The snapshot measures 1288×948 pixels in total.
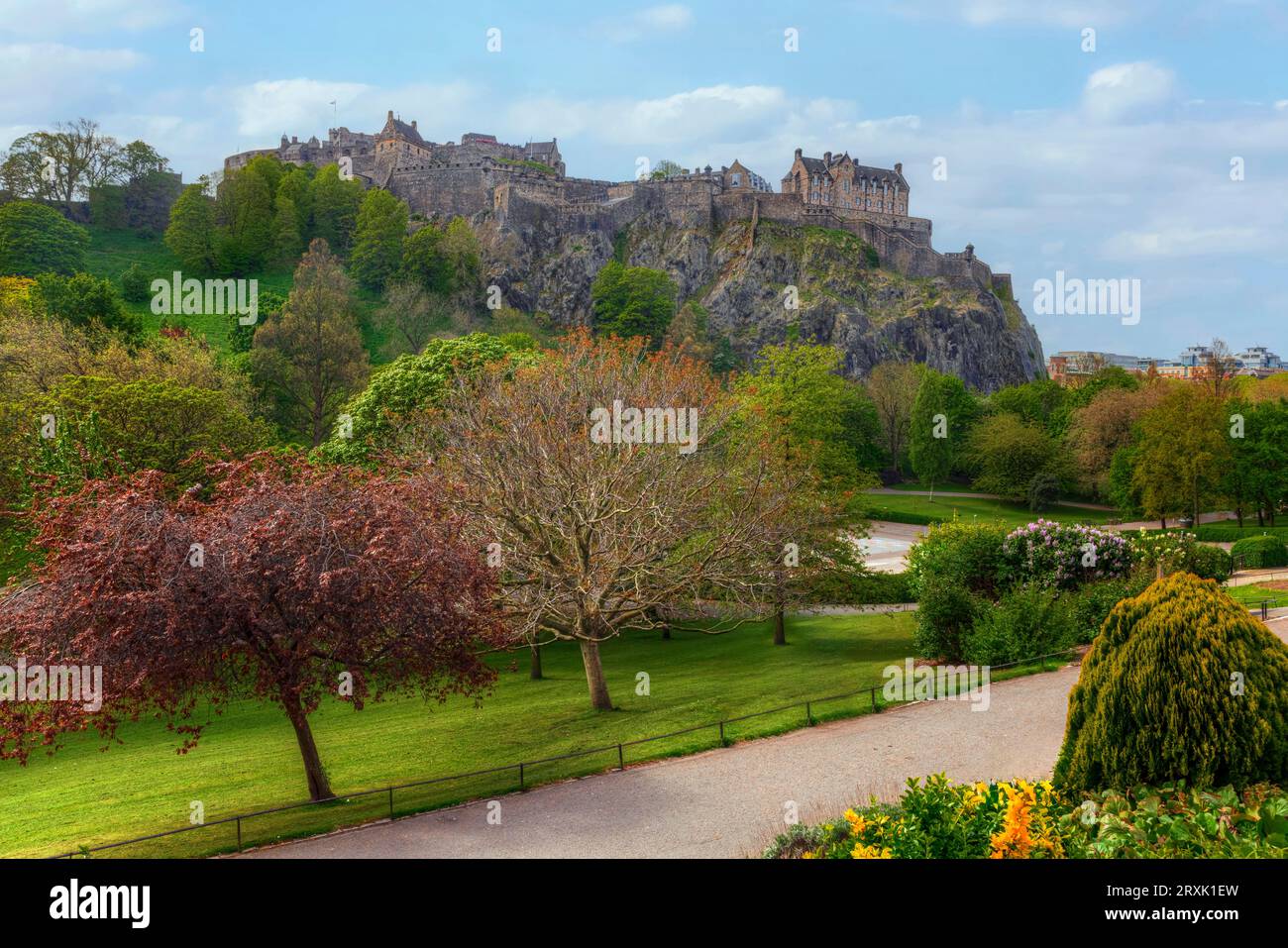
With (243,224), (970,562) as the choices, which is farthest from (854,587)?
(243,224)

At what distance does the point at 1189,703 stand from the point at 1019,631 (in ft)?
45.7

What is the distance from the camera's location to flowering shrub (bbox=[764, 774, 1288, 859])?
30.9 feet

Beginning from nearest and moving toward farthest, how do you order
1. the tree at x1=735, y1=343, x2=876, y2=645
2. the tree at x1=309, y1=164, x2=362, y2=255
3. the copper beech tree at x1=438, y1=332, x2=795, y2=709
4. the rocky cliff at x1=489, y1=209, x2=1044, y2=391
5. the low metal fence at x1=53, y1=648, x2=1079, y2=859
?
the low metal fence at x1=53, y1=648, x2=1079, y2=859 < the copper beech tree at x1=438, y1=332, x2=795, y2=709 < the tree at x1=735, y1=343, x2=876, y2=645 < the tree at x1=309, y1=164, x2=362, y2=255 < the rocky cliff at x1=489, y1=209, x2=1044, y2=391

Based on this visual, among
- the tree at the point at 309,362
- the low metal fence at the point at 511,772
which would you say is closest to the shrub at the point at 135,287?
the tree at the point at 309,362

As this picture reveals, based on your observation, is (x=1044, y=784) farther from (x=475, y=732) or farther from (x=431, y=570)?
(x=475, y=732)

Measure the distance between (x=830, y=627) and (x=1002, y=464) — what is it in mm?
41729

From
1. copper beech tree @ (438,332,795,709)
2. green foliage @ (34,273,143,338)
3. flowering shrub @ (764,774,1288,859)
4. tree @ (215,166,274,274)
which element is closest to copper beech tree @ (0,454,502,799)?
copper beech tree @ (438,332,795,709)

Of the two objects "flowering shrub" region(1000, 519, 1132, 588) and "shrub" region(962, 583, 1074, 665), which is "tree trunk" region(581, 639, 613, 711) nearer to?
"shrub" region(962, 583, 1074, 665)

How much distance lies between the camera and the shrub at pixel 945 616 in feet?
84.5

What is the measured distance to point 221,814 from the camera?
16484 mm

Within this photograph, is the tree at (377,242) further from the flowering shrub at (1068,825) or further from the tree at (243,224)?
the flowering shrub at (1068,825)

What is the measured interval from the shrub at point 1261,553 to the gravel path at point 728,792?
1040 inches

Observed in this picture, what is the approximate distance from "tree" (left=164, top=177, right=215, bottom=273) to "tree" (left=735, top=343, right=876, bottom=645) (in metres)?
71.5
